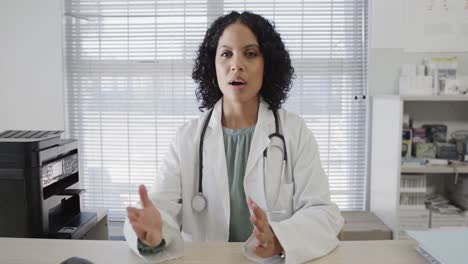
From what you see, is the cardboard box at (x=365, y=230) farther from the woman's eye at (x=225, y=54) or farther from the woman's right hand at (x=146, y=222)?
the woman's right hand at (x=146, y=222)

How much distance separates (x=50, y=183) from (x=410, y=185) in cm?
200

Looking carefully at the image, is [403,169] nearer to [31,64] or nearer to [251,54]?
[251,54]

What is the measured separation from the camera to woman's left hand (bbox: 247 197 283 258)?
0.90 metres

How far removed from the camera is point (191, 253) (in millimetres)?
962

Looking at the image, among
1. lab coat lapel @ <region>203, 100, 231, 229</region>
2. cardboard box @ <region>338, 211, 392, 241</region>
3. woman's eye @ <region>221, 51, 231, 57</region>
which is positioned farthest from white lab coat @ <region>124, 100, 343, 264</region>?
cardboard box @ <region>338, 211, 392, 241</region>

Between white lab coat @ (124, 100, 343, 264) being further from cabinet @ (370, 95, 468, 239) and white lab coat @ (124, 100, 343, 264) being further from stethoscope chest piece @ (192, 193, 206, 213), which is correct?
cabinet @ (370, 95, 468, 239)

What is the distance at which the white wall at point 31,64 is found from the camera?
2.63 metres

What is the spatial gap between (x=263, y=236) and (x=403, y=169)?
153 centimetres

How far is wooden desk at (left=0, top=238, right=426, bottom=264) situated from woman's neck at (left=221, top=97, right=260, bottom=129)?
0.54m

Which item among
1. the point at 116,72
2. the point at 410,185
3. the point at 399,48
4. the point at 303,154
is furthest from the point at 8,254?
the point at 399,48

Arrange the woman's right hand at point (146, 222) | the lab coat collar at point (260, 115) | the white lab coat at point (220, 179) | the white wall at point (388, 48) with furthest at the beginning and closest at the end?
the white wall at point (388, 48) → the lab coat collar at point (260, 115) → the white lab coat at point (220, 179) → the woman's right hand at point (146, 222)

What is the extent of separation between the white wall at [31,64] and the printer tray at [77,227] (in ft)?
4.10

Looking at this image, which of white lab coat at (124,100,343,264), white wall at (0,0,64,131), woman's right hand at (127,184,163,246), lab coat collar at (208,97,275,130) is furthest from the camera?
white wall at (0,0,64,131)

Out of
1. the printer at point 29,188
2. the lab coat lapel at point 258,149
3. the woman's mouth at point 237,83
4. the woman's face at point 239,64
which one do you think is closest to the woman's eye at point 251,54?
the woman's face at point 239,64
